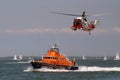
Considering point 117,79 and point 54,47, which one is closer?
point 117,79

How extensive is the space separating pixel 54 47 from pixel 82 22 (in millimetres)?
30060

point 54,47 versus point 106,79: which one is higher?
point 54,47

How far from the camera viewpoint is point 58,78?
78250 millimetres

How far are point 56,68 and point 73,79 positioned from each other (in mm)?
14938

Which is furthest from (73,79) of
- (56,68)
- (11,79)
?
(56,68)

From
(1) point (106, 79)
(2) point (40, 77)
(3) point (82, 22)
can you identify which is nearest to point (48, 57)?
(2) point (40, 77)

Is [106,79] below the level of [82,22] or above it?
below

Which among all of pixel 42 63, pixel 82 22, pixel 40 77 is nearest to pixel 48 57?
pixel 42 63

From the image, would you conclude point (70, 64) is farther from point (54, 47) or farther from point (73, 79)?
point (73, 79)

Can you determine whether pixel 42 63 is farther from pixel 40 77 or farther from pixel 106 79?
pixel 106 79

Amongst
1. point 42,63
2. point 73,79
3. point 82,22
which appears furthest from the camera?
point 42,63

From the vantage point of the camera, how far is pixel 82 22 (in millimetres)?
63438

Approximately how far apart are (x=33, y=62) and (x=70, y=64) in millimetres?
6641

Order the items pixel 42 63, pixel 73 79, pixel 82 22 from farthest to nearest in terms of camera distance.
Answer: pixel 42 63 < pixel 73 79 < pixel 82 22
